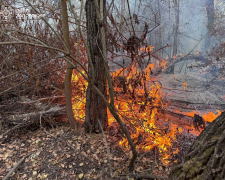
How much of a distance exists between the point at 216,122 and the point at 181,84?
8189 millimetres

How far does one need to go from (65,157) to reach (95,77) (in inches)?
66.4

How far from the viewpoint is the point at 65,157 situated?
2.81 m

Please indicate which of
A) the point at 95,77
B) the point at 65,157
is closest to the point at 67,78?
the point at 95,77

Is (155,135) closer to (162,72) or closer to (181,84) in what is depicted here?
(181,84)

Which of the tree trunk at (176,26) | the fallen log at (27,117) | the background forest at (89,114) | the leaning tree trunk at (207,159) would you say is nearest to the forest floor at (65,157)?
the background forest at (89,114)

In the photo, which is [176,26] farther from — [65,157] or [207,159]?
[207,159]

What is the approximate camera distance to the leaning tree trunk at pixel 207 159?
3.41 feet

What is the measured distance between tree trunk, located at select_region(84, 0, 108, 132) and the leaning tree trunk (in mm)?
2115

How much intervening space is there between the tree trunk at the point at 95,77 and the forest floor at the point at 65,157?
0.37 meters

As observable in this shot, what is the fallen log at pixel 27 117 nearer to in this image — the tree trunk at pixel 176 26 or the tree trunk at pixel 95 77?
the tree trunk at pixel 95 77

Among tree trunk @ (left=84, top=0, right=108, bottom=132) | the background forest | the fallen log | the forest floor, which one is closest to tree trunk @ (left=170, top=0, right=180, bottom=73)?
the background forest

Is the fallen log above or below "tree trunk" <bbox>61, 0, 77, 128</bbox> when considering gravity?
below

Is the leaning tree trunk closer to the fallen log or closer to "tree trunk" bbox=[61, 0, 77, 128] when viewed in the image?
"tree trunk" bbox=[61, 0, 77, 128]

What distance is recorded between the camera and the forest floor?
2.57 m
